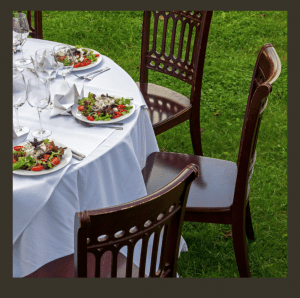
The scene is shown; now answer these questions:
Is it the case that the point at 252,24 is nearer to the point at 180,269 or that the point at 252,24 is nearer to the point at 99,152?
the point at 180,269

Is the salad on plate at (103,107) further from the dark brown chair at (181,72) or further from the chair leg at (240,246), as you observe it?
the chair leg at (240,246)

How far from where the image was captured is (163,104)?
326 centimetres

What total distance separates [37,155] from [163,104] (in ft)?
5.11

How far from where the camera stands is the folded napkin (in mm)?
2234

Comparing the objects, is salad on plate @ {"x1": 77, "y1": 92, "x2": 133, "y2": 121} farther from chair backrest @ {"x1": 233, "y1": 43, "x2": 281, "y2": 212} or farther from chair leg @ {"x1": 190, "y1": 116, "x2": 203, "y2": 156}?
chair leg @ {"x1": 190, "y1": 116, "x2": 203, "y2": 156}

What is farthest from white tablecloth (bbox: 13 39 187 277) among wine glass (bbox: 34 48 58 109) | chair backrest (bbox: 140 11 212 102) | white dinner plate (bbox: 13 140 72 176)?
chair backrest (bbox: 140 11 212 102)

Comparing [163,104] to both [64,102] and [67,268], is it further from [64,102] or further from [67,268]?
[67,268]

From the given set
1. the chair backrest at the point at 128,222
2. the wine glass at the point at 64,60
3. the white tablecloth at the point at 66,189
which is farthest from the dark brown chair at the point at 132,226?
the wine glass at the point at 64,60

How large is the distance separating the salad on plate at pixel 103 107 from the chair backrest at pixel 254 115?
2.11ft

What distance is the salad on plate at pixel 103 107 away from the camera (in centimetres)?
220

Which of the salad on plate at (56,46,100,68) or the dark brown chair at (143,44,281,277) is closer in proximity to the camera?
the dark brown chair at (143,44,281,277)

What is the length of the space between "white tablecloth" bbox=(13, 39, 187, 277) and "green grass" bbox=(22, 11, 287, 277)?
0.91 meters

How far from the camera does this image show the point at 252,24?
6.11 m

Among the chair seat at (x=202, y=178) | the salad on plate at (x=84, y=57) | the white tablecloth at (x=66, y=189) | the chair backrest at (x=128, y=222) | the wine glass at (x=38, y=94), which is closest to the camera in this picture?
the chair backrest at (x=128, y=222)
